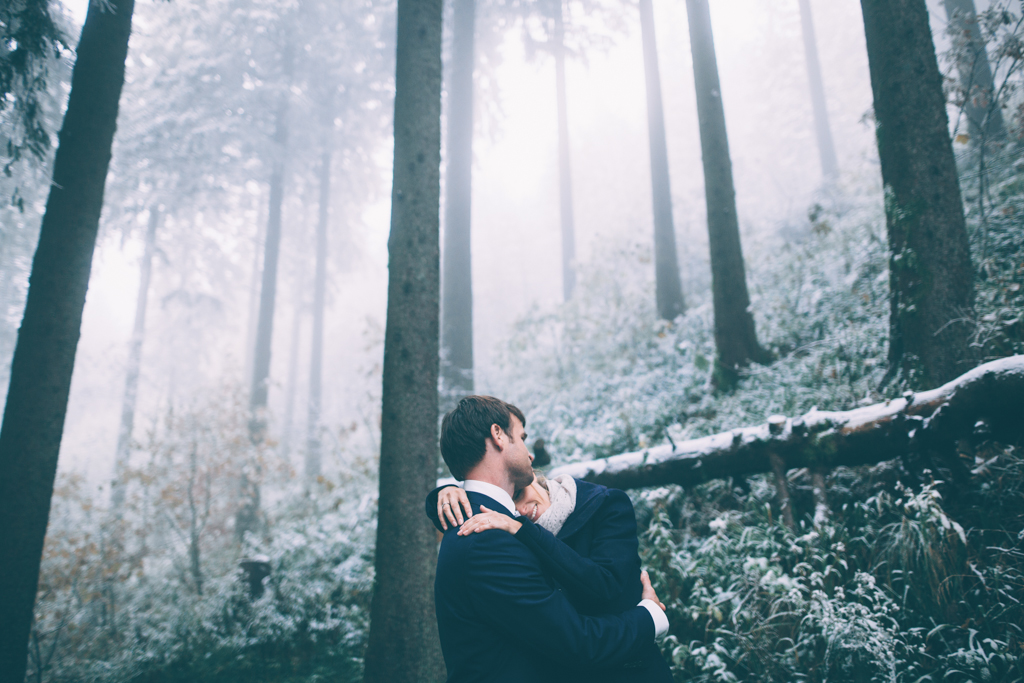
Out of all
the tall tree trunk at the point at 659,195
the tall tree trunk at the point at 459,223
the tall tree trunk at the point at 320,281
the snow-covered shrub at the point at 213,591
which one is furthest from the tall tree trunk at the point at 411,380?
the tall tree trunk at the point at 320,281

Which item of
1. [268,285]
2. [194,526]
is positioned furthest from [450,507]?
[268,285]

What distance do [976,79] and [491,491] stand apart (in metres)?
12.6

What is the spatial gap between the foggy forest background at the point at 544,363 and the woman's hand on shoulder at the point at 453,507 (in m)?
2.49

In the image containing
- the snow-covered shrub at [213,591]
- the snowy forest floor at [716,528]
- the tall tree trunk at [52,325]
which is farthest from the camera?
the snow-covered shrub at [213,591]

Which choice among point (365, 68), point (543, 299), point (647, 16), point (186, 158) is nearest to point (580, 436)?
point (647, 16)

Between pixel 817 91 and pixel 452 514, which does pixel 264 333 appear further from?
pixel 817 91

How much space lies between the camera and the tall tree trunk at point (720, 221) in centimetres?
767

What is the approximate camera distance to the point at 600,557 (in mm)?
2004

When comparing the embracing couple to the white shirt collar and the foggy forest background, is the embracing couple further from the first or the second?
the foggy forest background

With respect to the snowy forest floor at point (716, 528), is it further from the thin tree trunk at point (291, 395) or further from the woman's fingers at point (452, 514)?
the thin tree trunk at point (291, 395)

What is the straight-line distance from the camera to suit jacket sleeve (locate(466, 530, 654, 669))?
171cm

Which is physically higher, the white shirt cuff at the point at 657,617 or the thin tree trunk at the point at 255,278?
the thin tree trunk at the point at 255,278

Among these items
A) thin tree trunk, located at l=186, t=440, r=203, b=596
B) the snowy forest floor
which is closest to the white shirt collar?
the snowy forest floor

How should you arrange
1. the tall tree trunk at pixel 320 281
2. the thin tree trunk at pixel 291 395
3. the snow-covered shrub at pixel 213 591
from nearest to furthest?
the snow-covered shrub at pixel 213 591 → the tall tree trunk at pixel 320 281 → the thin tree trunk at pixel 291 395
